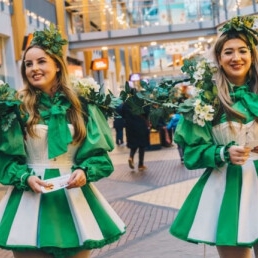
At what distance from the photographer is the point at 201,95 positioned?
3.02 m

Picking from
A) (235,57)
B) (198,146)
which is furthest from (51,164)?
(235,57)

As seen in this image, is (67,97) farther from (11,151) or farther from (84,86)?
(11,151)

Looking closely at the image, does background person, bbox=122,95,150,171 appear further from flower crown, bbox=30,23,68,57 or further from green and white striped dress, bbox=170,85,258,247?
green and white striped dress, bbox=170,85,258,247

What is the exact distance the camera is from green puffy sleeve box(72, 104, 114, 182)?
116 inches

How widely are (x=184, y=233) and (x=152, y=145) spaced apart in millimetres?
12406

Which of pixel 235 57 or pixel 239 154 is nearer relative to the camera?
pixel 239 154

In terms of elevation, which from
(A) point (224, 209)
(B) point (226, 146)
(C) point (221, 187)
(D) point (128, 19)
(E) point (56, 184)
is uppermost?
(D) point (128, 19)

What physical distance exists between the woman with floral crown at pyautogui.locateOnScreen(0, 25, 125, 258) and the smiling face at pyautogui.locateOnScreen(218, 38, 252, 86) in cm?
79

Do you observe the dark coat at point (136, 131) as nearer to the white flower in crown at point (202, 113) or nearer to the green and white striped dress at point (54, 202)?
the green and white striped dress at point (54, 202)

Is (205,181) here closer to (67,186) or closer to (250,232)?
(250,232)

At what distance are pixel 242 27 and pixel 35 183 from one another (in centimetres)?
145

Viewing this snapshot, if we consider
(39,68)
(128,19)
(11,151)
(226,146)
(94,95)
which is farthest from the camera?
(128,19)

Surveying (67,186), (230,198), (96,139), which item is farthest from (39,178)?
(230,198)

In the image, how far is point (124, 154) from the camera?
14859 mm
